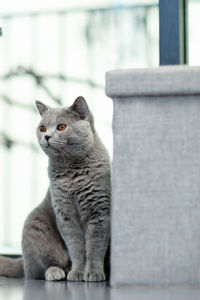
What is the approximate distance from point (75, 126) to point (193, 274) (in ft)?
1.96

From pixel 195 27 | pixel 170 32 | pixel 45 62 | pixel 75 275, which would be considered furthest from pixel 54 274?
pixel 45 62

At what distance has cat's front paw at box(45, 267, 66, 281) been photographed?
1778 millimetres

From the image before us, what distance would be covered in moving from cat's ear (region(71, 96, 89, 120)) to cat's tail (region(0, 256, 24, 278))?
0.56 m

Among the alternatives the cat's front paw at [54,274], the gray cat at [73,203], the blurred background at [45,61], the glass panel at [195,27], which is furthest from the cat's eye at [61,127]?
the blurred background at [45,61]

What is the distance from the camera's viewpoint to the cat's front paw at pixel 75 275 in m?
1.75

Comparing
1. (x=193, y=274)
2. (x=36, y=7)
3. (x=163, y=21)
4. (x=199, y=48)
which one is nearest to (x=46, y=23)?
(x=36, y=7)

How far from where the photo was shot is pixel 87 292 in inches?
59.6

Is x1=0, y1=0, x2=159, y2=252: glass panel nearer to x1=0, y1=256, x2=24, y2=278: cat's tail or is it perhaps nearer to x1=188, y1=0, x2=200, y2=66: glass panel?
x1=188, y1=0, x2=200, y2=66: glass panel

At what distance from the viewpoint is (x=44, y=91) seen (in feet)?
→ 9.93

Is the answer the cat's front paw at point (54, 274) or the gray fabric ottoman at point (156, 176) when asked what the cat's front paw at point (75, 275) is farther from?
the gray fabric ottoman at point (156, 176)

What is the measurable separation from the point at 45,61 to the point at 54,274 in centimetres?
160

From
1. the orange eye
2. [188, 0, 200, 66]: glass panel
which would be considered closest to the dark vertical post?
the orange eye

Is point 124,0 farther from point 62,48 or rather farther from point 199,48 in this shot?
point 199,48

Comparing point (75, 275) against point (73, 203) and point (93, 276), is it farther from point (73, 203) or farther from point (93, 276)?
point (73, 203)
